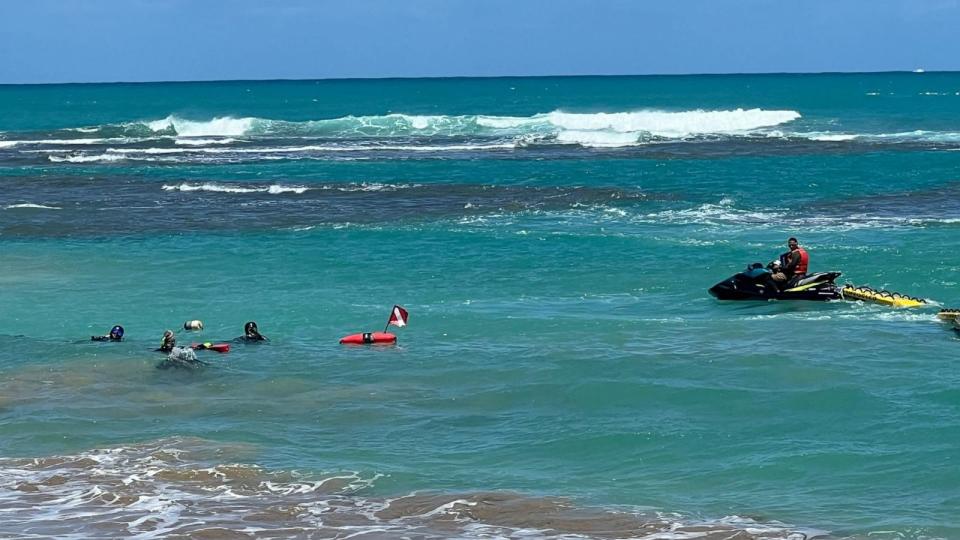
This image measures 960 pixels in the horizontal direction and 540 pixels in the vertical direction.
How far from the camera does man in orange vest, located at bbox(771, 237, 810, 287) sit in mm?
28594

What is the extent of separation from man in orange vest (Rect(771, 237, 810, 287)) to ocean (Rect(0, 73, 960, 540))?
2.08ft

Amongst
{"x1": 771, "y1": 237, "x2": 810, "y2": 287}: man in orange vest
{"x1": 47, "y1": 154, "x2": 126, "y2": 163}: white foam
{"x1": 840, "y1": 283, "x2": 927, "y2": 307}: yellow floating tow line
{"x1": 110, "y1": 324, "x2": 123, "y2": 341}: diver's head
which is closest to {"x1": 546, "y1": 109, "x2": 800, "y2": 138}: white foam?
{"x1": 47, "y1": 154, "x2": 126, "y2": 163}: white foam

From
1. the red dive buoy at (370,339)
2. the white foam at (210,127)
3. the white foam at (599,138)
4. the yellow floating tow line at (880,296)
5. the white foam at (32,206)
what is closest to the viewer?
the red dive buoy at (370,339)

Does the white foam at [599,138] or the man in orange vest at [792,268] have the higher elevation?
the white foam at [599,138]

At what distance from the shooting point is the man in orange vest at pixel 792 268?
28594 millimetres

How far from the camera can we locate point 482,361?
947 inches

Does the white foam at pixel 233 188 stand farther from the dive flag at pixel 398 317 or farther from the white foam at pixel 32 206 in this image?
the dive flag at pixel 398 317

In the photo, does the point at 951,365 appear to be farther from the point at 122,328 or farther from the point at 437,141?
the point at 437,141

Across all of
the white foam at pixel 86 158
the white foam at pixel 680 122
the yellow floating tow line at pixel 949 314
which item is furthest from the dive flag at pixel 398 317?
the white foam at pixel 680 122

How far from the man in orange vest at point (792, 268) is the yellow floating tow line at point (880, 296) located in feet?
3.08

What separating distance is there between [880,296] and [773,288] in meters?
2.20

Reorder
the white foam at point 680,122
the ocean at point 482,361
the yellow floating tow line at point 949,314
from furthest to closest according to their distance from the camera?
the white foam at point 680,122
the yellow floating tow line at point 949,314
the ocean at point 482,361

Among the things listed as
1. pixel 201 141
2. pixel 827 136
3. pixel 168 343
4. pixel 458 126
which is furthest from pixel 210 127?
pixel 168 343

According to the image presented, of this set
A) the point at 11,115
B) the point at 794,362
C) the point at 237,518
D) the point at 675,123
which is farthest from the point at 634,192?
the point at 11,115
